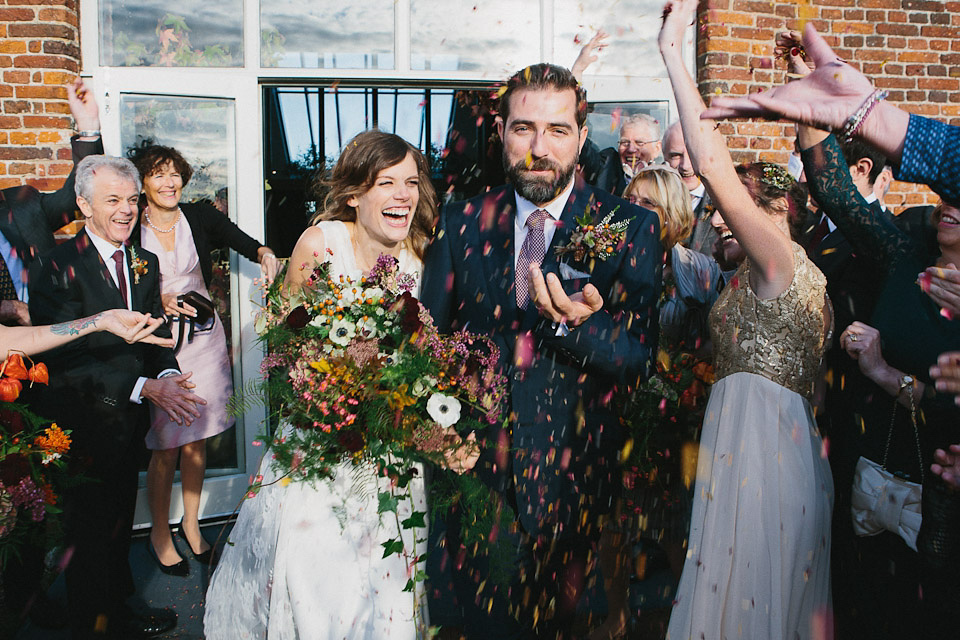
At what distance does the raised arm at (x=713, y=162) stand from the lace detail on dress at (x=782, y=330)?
159 millimetres

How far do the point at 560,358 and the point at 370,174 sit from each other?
120cm

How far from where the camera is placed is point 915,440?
8.01 ft

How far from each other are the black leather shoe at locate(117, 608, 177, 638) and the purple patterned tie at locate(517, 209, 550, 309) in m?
2.55

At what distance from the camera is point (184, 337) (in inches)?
181

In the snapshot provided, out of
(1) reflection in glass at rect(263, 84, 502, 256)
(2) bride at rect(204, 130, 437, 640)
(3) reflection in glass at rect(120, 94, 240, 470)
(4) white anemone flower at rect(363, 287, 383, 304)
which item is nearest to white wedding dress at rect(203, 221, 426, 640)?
(2) bride at rect(204, 130, 437, 640)

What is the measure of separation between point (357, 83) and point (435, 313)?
130 inches

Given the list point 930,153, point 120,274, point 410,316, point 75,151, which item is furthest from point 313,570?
point 75,151

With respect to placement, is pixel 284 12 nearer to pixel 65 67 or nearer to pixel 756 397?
pixel 65 67

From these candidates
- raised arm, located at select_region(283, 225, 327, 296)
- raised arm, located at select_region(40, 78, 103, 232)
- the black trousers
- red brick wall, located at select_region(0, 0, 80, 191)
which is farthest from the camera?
red brick wall, located at select_region(0, 0, 80, 191)

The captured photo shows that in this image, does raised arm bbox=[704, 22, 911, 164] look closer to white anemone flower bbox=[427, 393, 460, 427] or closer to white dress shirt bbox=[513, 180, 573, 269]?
white dress shirt bbox=[513, 180, 573, 269]

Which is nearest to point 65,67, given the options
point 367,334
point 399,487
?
point 367,334

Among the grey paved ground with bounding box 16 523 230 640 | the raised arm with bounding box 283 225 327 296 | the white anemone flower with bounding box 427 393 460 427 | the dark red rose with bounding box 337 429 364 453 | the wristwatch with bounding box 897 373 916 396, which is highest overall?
the raised arm with bounding box 283 225 327 296

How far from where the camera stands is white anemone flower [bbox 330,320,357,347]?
2482mm

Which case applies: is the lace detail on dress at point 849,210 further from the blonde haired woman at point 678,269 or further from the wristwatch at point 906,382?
the blonde haired woman at point 678,269
